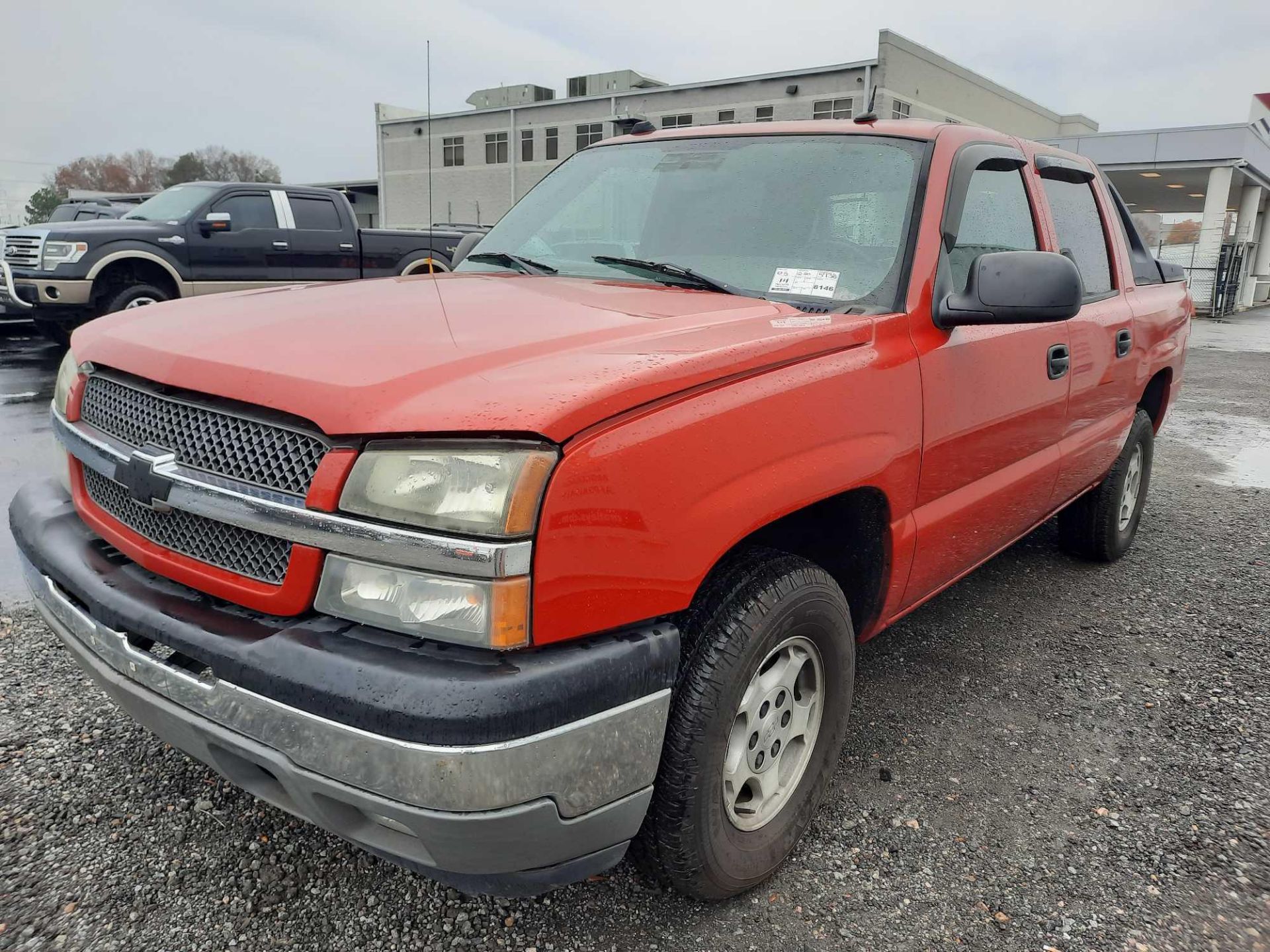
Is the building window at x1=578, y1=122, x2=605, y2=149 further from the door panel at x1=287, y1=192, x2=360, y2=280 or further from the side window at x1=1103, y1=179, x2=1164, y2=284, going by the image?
the side window at x1=1103, y1=179, x2=1164, y2=284

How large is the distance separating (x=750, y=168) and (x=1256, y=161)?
95.6ft

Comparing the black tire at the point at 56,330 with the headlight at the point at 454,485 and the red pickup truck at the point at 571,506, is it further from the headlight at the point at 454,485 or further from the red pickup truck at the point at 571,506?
the headlight at the point at 454,485

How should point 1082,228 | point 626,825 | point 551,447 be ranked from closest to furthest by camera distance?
point 551,447, point 626,825, point 1082,228

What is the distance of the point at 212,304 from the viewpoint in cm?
246

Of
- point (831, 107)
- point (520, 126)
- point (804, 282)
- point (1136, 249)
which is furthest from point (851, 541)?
point (520, 126)

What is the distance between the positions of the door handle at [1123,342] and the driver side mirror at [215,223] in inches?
384

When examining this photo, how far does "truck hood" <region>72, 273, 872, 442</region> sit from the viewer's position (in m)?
1.63

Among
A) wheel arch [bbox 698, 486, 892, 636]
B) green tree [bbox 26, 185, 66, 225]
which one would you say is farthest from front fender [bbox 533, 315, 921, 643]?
green tree [bbox 26, 185, 66, 225]

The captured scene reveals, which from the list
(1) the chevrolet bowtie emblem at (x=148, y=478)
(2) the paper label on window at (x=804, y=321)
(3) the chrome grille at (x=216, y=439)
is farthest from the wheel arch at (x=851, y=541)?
(1) the chevrolet bowtie emblem at (x=148, y=478)

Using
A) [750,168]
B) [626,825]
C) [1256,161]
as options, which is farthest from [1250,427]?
[1256,161]

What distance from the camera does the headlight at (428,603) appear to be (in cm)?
154

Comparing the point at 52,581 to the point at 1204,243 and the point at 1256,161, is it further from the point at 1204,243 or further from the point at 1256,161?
the point at 1256,161

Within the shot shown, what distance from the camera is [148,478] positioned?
188 centimetres

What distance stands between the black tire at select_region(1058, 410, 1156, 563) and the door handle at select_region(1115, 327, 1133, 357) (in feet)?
1.97
